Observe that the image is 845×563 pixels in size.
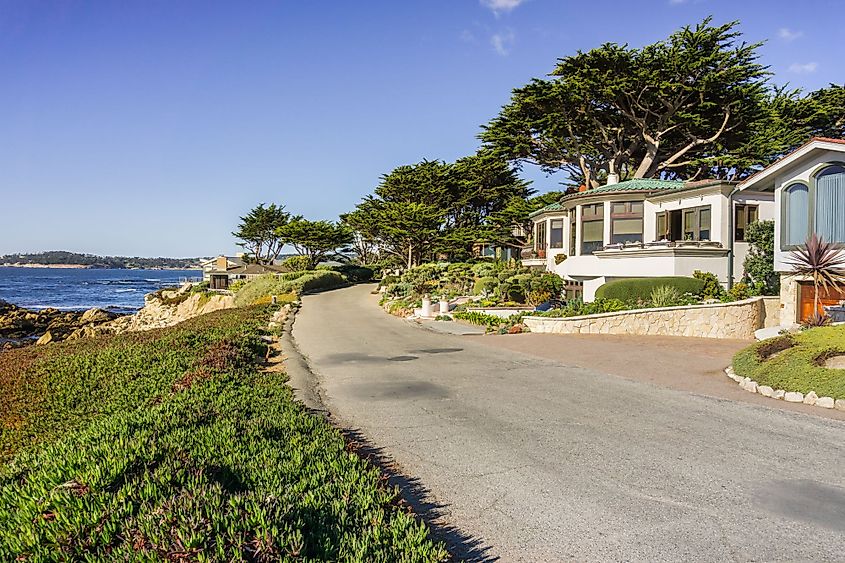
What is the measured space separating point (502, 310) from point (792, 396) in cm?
1407

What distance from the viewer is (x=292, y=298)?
1357 inches

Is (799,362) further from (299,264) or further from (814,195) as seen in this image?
(299,264)

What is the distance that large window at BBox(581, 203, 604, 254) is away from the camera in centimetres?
2641

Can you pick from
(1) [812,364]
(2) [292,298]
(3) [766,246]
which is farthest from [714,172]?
(1) [812,364]

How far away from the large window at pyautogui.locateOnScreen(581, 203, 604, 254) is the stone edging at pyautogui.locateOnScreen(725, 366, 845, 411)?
15743mm

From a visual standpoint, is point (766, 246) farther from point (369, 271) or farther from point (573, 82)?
point (369, 271)

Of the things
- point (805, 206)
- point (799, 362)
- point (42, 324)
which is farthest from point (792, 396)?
point (42, 324)

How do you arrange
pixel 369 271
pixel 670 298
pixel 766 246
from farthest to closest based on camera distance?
pixel 369 271 → pixel 766 246 → pixel 670 298

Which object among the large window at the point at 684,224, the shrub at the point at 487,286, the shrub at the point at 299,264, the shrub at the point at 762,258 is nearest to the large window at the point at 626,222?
the large window at the point at 684,224

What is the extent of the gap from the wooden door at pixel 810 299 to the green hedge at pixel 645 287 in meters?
3.69

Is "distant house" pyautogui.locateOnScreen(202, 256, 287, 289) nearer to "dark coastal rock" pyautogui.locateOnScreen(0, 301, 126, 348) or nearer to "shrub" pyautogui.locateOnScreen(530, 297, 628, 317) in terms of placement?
"dark coastal rock" pyautogui.locateOnScreen(0, 301, 126, 348)

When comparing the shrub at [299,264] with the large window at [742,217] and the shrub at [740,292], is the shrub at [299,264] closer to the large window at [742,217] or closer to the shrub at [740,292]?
the large window at [742,217]

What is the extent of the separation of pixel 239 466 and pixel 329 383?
19.7 feet

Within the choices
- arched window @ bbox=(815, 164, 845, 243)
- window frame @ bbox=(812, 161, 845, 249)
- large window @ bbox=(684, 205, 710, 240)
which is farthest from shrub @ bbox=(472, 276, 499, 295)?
arched window @ bbox=(815, 164, 845, 243)
